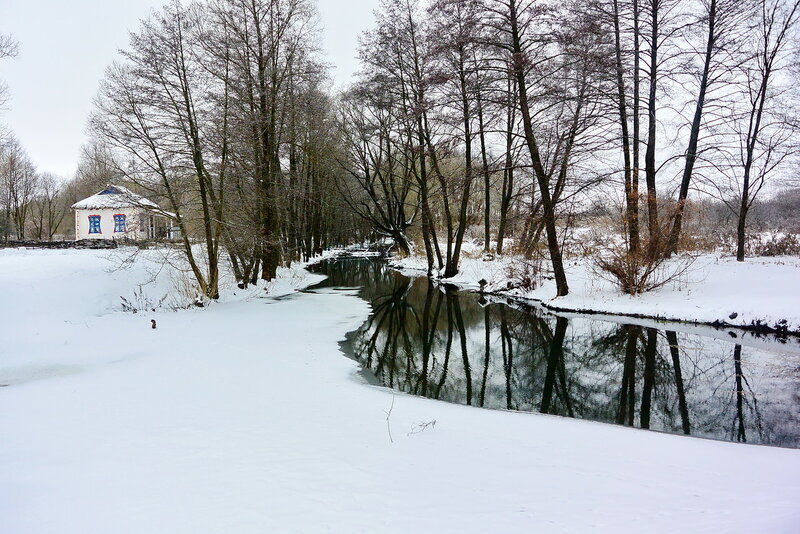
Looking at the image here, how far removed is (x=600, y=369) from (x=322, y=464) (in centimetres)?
620

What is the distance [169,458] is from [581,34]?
1286 cm

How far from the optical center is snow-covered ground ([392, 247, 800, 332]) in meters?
10.2

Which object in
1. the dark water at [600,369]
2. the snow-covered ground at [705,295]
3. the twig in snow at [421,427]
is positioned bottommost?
the dark water at [600,369]

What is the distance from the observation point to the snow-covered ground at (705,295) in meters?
10.2

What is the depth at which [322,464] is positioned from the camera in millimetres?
3518

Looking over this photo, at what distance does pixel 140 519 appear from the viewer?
2730 millimetres

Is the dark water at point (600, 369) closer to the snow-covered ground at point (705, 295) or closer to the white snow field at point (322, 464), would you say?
the snow-covered ground at point (705, 295)

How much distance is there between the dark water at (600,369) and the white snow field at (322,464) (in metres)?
0.96

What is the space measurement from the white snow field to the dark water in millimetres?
961

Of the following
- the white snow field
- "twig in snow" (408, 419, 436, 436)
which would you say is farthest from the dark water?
"twig in snow" (408, 419, 436, 436)

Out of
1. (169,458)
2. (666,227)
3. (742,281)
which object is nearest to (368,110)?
(666,227)

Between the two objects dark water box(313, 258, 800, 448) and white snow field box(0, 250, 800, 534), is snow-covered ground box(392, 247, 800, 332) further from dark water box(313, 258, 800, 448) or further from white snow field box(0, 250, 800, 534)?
white snow field box(0, 250, 800, 534)

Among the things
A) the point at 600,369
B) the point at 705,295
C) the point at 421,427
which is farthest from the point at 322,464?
the point at 705,295

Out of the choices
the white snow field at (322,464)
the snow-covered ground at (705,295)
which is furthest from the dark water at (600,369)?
the white snow field at (322,464)
